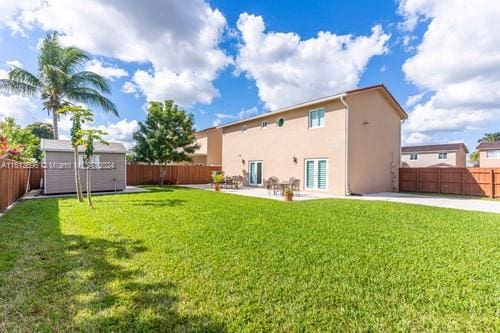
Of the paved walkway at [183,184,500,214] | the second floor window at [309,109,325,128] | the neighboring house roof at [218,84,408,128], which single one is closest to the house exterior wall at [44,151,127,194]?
the paved walkway at [183,184,500,214]

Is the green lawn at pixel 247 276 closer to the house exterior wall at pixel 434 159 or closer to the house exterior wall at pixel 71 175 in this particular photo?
the house exterior wall at pixel 71 175

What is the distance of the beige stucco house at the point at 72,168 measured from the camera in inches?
523

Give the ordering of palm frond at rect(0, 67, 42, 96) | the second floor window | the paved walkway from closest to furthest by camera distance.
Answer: the paved walkway → the second floor window → palm frond at rect(0, 67, 42, 96)

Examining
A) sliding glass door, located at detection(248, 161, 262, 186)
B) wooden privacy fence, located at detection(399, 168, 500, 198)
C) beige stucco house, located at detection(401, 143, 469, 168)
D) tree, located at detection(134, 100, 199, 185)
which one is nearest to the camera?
→ wooden privacy fence, located at detection(399, 168, 500, 198)

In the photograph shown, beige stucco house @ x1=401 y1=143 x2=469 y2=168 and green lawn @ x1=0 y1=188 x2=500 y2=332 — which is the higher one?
beige stucco house @ x1=401 y1=143 x2=469 y2=168

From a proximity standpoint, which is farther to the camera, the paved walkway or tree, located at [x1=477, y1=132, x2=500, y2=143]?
tree, located at [x1=477, y1=132, x2=500, y2=143]

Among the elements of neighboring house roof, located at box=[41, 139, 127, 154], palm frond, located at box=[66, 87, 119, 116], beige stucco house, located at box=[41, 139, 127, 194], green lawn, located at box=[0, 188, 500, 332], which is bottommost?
green lawn, located at box=[0, 188, 500, 332]

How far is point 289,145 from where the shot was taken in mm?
16578

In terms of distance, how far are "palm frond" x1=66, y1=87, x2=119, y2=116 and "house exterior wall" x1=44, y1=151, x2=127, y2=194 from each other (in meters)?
5.35

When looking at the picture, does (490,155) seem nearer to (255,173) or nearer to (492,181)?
(492,181)

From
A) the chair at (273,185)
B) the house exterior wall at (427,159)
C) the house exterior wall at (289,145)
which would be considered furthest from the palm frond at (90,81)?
the house exterior wall at (427,159)

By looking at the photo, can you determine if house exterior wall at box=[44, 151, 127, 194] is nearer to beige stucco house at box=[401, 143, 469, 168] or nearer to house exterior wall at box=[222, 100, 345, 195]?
house exterior wall at box=[222, 100, 345, 195]

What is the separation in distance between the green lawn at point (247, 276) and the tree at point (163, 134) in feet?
41.0

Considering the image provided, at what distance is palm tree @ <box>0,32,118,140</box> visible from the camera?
16.0 meters
